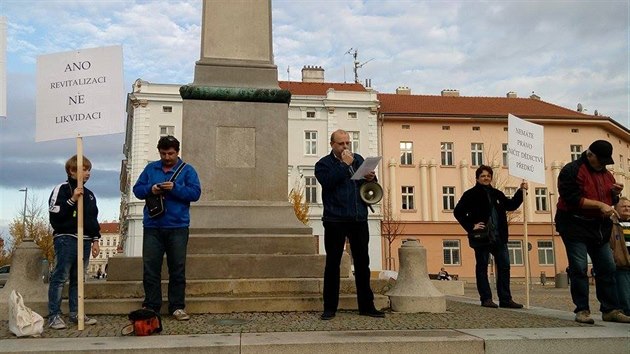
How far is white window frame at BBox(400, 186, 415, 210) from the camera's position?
44.1 metres

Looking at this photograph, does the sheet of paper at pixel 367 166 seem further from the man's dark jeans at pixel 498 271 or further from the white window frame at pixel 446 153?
the white window frame at pixel 446 153

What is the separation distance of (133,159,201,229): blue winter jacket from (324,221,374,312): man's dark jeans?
4.82ft

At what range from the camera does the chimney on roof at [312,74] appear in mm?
49094

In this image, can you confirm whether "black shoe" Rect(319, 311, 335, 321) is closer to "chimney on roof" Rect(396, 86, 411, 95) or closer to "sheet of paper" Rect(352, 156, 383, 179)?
"sheet of paper" Rect(352, 156, 383, 179)

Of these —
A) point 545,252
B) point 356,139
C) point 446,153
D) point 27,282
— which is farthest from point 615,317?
point 545,252

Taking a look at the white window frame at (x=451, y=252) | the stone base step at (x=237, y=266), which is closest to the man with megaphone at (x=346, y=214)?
the stone base step at (x=237, y=266)

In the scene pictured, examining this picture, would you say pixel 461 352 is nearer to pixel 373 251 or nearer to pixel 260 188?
pixel 260 188

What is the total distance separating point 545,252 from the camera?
43625 mm

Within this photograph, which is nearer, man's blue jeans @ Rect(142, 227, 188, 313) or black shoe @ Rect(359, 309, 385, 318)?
man's blue jeans @ Rect(142, 227, 188, 313)

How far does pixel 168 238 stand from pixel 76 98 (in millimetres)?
1717

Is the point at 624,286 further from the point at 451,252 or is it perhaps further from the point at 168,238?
the point at 451,252

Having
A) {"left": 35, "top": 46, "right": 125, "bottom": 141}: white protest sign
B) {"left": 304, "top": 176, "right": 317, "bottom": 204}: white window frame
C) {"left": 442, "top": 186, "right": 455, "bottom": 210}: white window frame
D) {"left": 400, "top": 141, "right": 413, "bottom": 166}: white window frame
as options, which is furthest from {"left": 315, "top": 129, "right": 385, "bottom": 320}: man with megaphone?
{"left": 442, "top": 186, "right": 455, "bottom": 210}: white window frame

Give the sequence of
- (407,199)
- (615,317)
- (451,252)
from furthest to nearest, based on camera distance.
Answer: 1. (407,199)
2. (451,252)
3. (615,317)

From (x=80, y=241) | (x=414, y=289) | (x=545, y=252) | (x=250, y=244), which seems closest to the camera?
(x=80, y=241)
